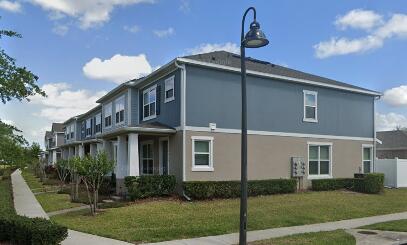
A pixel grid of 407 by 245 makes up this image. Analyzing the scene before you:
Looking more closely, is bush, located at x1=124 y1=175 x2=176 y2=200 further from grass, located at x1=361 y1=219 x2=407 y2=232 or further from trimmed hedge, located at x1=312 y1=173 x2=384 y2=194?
grass, located at x1=361 y1=219 x2=407 y2=232

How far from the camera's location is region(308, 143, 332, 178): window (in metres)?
24.0

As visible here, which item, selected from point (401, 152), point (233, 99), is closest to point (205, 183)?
point (233, 99)

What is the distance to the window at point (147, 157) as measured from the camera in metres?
22.9

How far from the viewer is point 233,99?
20875 mm

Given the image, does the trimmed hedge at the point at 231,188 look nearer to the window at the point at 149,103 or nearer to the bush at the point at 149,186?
the bush at the point at 149,186

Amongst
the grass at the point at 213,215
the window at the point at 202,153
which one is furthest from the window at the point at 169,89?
the grass at the point at 213,215

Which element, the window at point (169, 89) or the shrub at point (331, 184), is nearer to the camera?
the window at point (169, 89)

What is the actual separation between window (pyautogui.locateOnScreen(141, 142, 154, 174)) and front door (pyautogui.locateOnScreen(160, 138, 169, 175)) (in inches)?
58.0

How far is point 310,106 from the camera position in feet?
79.2

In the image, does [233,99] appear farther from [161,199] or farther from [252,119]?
[161,199]

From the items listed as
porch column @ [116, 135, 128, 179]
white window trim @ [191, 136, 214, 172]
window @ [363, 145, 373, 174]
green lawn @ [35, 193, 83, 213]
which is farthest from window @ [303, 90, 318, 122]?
green lawn @ [35, 193, 83, 213]

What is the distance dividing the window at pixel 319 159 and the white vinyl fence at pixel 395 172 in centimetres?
444

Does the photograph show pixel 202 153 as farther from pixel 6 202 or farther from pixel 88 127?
pixel 88 127

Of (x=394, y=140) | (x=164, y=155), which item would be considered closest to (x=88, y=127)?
(x=164, y=155)
